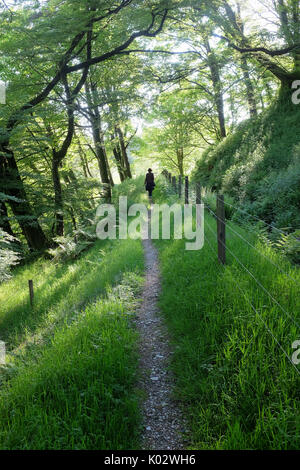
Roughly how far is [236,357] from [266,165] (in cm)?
1034

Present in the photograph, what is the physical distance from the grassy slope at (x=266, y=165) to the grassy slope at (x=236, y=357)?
177 inches

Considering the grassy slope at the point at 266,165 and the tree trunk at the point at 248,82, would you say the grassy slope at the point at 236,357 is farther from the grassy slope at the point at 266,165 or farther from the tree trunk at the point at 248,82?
the tree trunk at the point at 248,82

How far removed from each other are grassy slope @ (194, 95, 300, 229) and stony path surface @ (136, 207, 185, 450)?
556 centimetres

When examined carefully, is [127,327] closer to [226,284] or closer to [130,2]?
[226,284]

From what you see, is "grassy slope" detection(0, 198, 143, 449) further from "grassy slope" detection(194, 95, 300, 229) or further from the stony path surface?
"grassy slope" detection(194, 95, 300, 229)

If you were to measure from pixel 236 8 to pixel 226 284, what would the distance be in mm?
15083

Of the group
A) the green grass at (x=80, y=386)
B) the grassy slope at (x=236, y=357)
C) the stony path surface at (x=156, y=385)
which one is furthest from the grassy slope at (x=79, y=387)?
the grassy slope at (x=236, y=357)

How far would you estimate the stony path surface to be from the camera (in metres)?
3.08

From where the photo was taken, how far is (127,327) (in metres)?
5.12

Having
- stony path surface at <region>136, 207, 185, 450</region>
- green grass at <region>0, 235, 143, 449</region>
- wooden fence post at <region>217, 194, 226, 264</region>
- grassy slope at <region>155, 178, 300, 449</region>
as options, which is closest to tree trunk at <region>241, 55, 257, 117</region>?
wooden fence post at <region>217, 194, 226, 264</region>

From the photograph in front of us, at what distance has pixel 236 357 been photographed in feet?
11.3

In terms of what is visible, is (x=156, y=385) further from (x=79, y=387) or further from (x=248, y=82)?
(x=248, y=82)

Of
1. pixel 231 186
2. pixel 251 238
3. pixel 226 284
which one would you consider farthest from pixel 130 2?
pixel 226 284

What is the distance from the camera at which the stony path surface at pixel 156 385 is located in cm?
308
